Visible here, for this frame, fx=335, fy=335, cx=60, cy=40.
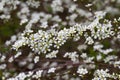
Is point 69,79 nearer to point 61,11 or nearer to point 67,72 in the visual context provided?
point 67,72

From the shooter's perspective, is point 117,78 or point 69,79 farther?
point 69,79

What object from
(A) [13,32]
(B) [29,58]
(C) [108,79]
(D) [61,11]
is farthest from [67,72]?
(A) [13,32]

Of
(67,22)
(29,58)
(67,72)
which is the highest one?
(67,22)

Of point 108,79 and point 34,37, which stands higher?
point 34,37

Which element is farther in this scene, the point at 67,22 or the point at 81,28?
the point at 67,22

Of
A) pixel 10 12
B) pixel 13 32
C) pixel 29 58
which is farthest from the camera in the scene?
pixel 13 32

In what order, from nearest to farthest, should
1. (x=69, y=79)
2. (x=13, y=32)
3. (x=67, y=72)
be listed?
(x=67, y=72) < (x=69, y=79) < (x=13, y=32)

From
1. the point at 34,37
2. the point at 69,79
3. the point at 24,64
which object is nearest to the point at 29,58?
the point at 24,64

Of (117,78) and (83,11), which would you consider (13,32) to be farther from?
(117,78)

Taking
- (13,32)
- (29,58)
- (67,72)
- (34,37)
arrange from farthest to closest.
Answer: (13,32) < (29,58) < (67,72) < (34,37)
